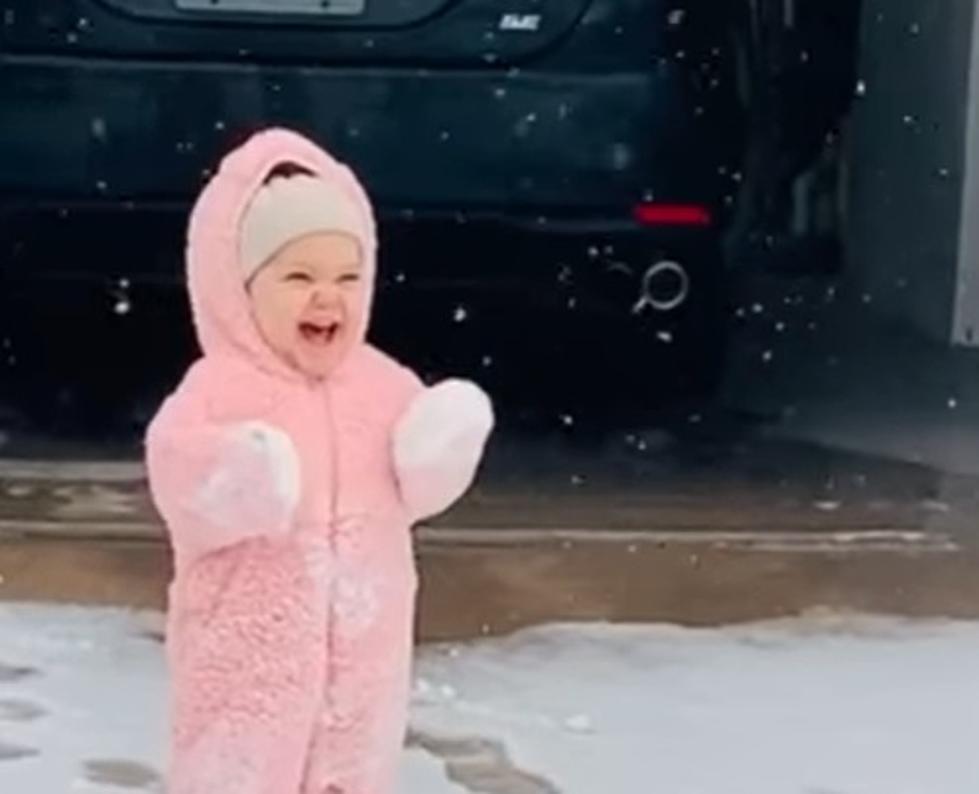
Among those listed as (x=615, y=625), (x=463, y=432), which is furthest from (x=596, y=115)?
(x=463, y=432)

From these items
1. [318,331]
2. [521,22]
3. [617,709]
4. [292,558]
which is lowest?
[617,709]

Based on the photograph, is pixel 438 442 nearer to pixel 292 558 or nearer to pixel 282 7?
pixel 292 558

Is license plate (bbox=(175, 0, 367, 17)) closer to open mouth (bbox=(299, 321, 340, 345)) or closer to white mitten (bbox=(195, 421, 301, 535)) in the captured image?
open mouth (bbox=(299, 321, 340, 345))

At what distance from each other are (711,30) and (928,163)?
3.39 metres

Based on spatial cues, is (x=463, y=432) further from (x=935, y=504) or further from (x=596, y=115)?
(x=935, y=504)

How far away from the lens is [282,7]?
5621mm

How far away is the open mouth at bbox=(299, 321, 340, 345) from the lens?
129 inches

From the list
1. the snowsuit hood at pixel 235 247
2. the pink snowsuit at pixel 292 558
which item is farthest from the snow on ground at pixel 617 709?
the snowsuit hood at pixel 235 247

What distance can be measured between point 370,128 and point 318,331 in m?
2.38

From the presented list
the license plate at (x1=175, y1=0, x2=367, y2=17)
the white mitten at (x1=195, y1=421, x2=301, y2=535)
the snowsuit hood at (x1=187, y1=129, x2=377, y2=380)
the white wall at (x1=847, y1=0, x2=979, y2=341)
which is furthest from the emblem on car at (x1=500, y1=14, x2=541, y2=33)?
the white wall at (x1=847, y1=0, x2=979, y2=341)

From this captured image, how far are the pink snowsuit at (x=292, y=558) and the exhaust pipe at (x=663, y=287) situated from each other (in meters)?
2.55

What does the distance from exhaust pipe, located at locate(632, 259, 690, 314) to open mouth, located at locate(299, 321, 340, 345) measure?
2.58 metres

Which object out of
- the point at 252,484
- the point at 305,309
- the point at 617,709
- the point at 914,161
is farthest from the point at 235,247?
the point at 914,161

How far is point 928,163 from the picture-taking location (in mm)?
9070
